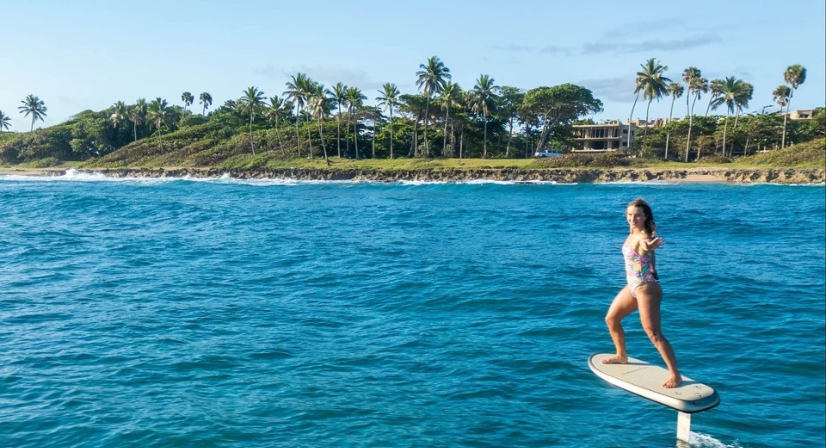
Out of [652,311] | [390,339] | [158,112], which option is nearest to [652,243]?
[652,311]

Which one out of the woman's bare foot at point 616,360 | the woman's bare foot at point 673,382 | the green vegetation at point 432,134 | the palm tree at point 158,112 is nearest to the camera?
the woman's bare foot at point 673,382

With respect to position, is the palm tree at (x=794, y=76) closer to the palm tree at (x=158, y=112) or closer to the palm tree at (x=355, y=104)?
the palm tree at (x=355, y=104)

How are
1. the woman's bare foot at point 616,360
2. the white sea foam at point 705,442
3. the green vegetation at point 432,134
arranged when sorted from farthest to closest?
1. the green vegetation at point 432,134
2. the white sea foam at point 705,442
3. the woman's bare foot at point 616,360

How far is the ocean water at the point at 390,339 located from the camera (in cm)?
889

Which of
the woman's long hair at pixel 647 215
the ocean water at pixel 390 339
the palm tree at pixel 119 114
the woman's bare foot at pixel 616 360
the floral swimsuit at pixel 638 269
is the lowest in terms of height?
the ocean water at pixel 390 339

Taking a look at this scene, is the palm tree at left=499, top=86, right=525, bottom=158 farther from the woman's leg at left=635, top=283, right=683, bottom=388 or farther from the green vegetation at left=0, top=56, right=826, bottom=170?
the woman's leg at left=635, top=283, right=683, bottom=388

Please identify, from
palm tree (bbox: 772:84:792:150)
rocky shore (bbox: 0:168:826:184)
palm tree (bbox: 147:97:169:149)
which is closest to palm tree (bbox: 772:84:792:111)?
palm tree (bbox: 772:84:792:150)

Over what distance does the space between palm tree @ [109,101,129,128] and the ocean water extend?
99638mm

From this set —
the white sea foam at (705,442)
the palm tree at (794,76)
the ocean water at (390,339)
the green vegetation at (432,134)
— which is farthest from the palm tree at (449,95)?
the white sea foam at (705,442)

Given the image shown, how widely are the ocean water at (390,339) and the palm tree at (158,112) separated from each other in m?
93.5

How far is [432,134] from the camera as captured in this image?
10275 cm

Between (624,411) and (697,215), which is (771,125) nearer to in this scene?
(697,215)

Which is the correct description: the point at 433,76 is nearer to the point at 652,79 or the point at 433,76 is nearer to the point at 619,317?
the point at 652,79

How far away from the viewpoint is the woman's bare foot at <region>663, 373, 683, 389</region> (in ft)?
21.4
